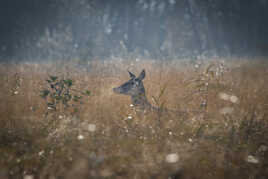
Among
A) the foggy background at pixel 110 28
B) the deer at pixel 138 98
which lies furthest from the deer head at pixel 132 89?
the foggy background at pixel 110 28

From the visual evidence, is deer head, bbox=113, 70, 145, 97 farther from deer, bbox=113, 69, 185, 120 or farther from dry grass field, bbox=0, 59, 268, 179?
dry grass field, bbox=0, 59, 268, 179

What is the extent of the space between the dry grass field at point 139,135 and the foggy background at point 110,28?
32.3 feet

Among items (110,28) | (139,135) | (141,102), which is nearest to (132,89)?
(141,102)

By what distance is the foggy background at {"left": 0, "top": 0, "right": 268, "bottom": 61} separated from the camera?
14492 millimetres

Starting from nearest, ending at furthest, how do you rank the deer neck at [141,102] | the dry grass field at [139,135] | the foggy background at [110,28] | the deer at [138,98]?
the dry grass field at [139,135]
the deer at [138,98]
the deer neck at [141,102]
the foggy background at [110,28]

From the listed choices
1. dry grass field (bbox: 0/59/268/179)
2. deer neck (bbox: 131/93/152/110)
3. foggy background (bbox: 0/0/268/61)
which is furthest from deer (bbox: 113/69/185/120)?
foggy background (bbox: 0/0/268/61)

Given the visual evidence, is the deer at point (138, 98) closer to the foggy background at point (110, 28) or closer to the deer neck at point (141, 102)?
the deer neck at point (141, 102)

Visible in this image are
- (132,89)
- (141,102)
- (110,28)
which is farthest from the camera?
(110,28)

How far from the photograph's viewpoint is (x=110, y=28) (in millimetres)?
17094

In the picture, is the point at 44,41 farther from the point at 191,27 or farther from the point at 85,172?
the point at 85,172

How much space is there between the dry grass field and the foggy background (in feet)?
32.3

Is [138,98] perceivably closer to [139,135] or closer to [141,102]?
[141,102]

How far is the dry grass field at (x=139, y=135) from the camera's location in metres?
2.48

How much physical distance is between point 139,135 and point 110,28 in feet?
53.1
